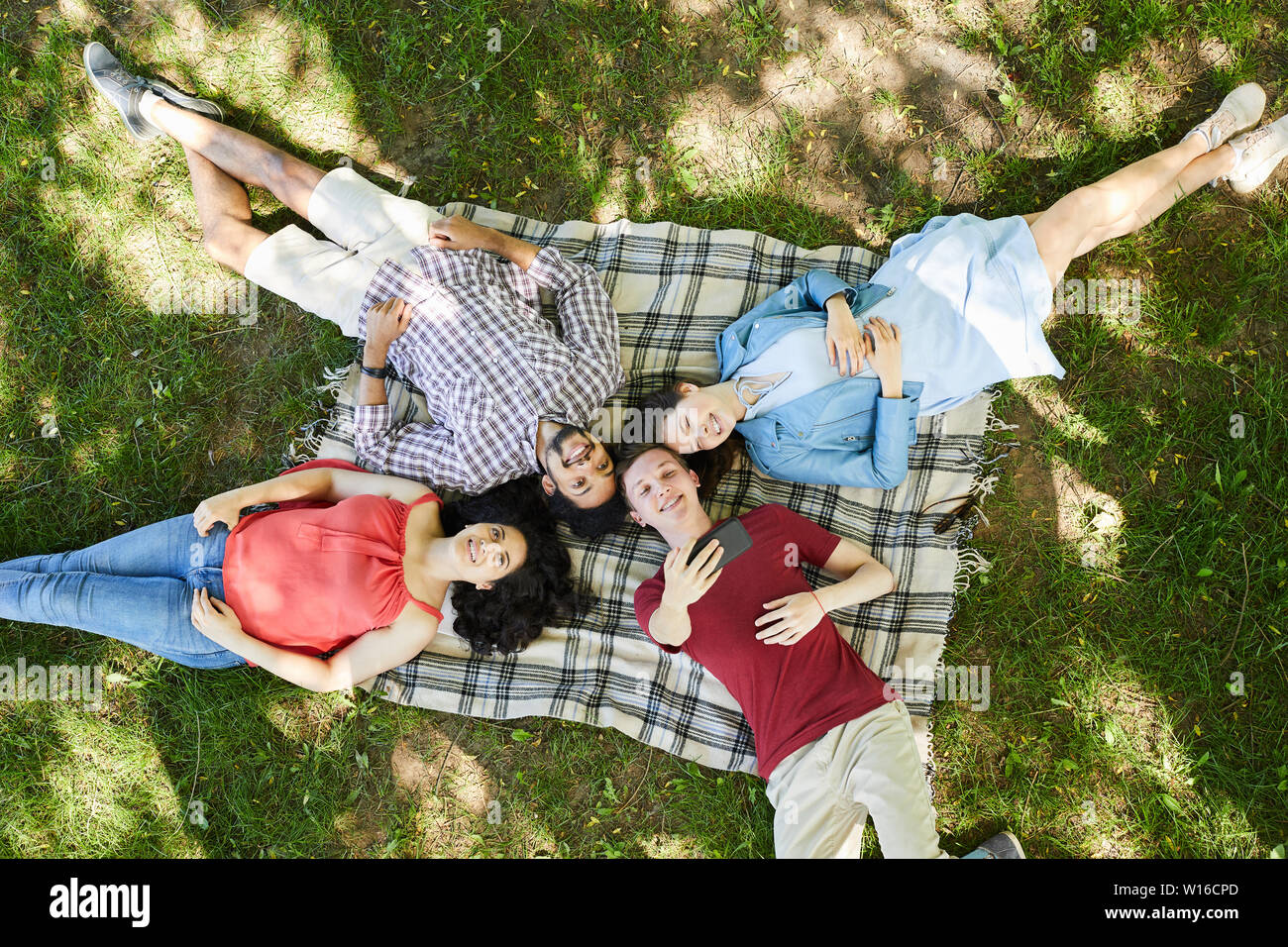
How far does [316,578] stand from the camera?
3822 mm

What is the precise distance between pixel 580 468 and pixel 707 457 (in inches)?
30.8

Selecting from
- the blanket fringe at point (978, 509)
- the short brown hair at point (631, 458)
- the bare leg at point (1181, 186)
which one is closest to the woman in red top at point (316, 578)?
the short brown hair at point (631, 458)

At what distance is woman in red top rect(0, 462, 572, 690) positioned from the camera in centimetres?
382

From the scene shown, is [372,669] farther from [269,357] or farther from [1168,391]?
[1168,391]

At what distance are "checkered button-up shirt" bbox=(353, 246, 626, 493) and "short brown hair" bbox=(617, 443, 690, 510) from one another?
439mm

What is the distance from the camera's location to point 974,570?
4203 mm

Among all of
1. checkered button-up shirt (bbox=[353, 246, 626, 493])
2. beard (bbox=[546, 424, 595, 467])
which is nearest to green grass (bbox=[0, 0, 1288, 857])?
checkered button-up shirt (bbox=[353, 246, 626, 493])

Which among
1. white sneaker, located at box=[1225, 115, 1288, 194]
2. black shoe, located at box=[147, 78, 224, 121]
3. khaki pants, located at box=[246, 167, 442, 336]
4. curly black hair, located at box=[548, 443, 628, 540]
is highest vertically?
black shoe, located at box=[147, 78, 224, 121]

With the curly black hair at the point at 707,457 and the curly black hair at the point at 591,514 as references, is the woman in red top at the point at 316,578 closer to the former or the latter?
the curly black hair at the point at 591,514

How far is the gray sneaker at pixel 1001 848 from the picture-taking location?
385 centimetres

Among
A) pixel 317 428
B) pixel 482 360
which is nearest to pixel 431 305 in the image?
pixel 482 360

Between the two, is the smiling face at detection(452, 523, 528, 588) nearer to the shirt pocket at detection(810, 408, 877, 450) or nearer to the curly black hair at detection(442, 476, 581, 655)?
the curly black hair at detection(442, 476, 581, 655)

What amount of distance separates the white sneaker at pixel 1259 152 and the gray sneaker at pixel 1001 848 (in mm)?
3917

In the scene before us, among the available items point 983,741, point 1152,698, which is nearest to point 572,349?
point 983,741
